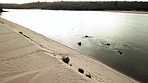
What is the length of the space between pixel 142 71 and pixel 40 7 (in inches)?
4809

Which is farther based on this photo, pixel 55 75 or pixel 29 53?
pixel 29 53

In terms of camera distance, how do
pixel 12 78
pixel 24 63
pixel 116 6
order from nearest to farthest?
pixel 12 78 → pixel 24 63 → pixel 116 6

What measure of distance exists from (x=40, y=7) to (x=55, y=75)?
124 meters

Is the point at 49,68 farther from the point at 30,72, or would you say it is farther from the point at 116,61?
the point at 116,61

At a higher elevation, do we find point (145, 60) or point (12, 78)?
point (12, 78)

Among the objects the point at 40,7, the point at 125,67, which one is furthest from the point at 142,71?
the point at 40,7

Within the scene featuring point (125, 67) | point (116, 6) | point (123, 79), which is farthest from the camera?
point (116, 6)

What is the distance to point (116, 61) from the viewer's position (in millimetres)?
12828

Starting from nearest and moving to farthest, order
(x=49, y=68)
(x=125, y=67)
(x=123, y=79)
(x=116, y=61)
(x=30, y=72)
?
(x=30, y=72)
(x=49, y=68)
(x=123, y=79)
(x=125, y=67)
(x=116, y=61)

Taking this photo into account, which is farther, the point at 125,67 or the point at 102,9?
the point at 102,9

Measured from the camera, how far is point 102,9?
89.7 meters

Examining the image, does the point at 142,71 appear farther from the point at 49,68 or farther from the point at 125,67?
the point at 49,68

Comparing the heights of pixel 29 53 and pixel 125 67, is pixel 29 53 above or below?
above

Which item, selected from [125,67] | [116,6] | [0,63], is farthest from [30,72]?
[116,6]
